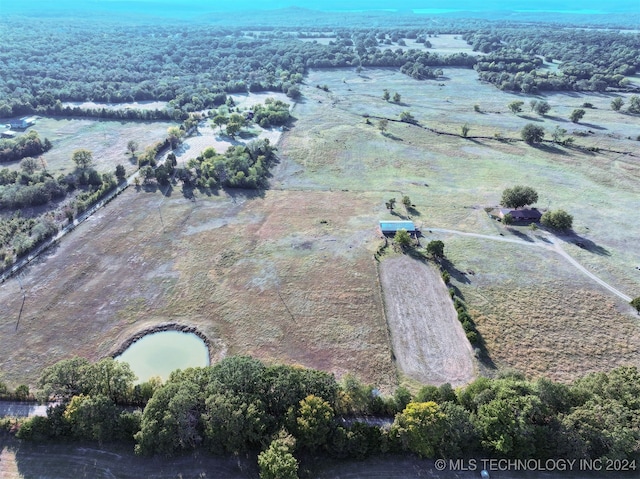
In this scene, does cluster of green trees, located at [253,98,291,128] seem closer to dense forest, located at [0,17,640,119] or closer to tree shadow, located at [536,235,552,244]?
dense forest, located at [0,17,640,119]

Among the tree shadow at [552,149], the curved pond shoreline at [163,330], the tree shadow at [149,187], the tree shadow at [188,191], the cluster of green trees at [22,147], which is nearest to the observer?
the curved pond shoreline at [163,330]

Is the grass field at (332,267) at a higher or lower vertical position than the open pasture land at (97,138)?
lower

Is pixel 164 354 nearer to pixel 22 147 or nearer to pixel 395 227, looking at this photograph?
pixel 395 227

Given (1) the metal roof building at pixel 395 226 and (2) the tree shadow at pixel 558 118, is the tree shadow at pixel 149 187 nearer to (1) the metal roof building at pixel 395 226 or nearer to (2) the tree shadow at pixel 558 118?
(1) the metal roof building at pixel 395 226

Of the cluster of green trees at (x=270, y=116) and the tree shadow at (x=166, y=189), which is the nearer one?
the tree shadow at (x=166, y=189)

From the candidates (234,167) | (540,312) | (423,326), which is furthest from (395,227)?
(234,167)

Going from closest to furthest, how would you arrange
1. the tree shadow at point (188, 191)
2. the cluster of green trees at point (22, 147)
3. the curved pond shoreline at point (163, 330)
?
the curved pond shoreline at point (163, 330) < the tree shadow at point (188, 191) < the cluster of green trees at point (22, 147)

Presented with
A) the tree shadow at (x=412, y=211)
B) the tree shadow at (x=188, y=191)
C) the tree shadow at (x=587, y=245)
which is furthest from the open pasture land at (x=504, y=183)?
the tree shadow at (x=188, y=191)
